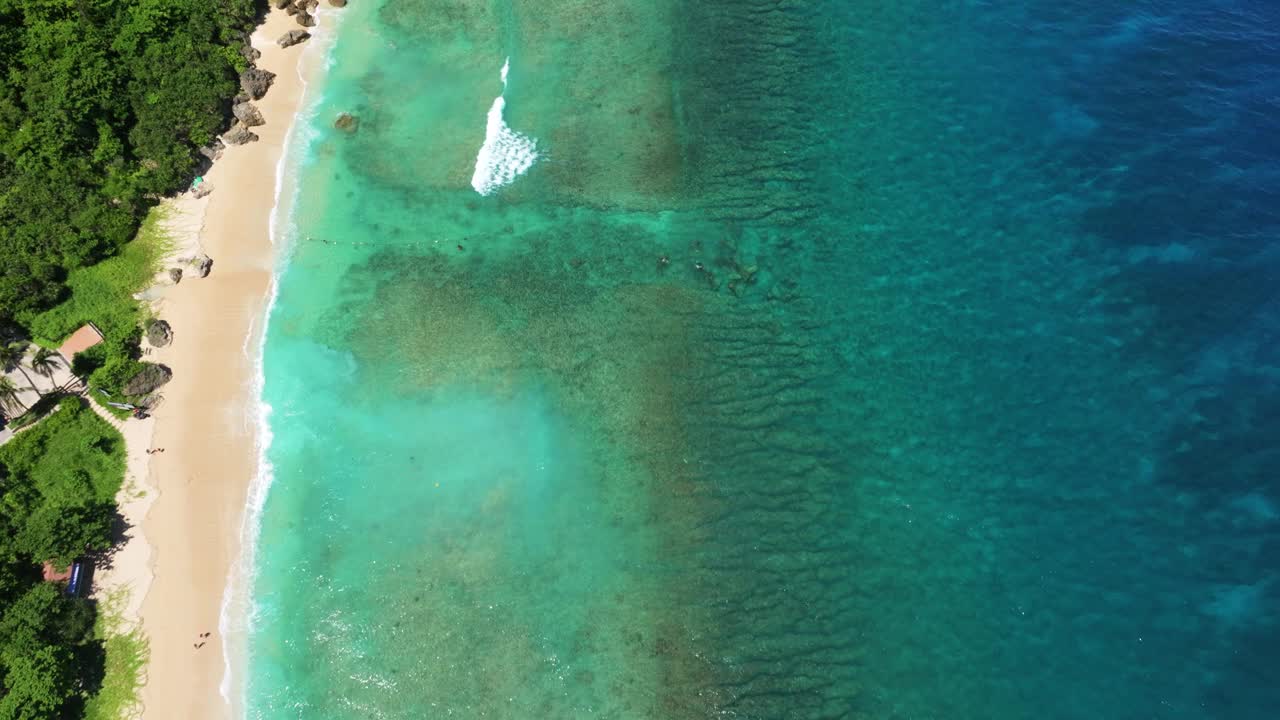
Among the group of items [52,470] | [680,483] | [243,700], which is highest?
[52,470]

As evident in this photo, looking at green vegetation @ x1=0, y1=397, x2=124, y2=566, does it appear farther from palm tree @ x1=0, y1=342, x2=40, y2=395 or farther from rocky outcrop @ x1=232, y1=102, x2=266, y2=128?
rocky outcrop @ x1=232, y1=102, x2=266, y2=128

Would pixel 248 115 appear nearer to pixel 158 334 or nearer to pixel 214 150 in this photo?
pixel 214 150

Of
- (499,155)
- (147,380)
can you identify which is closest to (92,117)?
(147,380)

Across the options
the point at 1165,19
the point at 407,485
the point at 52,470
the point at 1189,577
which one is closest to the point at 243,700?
the point at 407,485

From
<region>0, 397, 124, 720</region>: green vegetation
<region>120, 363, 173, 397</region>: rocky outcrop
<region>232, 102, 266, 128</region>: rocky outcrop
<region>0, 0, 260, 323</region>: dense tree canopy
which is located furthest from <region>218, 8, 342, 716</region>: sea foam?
<region>0, 397, 124, 720</region>: green vegetation

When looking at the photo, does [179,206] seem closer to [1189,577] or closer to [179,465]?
[179,465]
